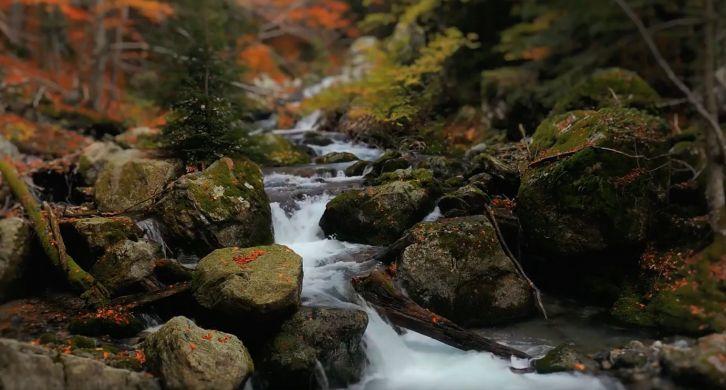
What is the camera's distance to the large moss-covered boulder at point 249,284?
5.72m

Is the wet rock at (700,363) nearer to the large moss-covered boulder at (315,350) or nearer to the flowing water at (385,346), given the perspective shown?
the flowing water at (385,346)

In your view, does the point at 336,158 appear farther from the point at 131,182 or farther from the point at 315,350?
the point at 315,350

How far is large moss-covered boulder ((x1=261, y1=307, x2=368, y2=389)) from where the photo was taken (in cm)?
552

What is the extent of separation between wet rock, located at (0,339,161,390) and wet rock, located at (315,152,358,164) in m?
8.73

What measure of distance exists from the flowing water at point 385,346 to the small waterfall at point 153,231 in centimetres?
210

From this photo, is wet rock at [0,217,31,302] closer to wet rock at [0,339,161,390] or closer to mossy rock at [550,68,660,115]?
wet rock at [0,339,161,390]

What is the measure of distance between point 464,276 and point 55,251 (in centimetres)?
604

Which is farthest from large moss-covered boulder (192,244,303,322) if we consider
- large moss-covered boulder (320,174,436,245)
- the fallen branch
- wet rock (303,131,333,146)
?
wet rock (303,131,333,146)

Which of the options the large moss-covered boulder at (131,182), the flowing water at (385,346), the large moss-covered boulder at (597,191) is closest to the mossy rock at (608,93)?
the large moss-covered boulder at (597,191)

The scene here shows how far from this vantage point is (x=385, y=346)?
20.7ft

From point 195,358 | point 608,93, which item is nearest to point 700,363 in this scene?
point 195,358

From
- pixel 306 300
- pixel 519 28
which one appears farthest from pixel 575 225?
pixel 519 28

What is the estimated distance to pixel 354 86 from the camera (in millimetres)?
12312

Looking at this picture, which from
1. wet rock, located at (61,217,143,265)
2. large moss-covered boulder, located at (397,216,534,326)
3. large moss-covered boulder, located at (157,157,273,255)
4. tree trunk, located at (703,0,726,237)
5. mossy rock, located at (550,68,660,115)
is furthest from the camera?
mossy rock, located at (550,68,660,115)
